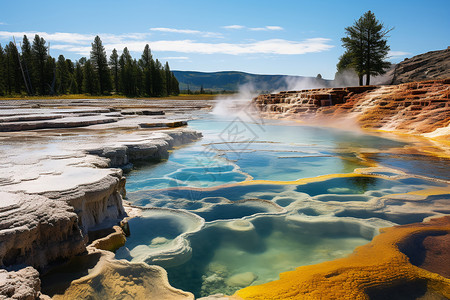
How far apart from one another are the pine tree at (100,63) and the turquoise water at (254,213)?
46.2 m

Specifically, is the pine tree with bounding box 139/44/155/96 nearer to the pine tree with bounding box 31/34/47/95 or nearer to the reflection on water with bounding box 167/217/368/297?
the pine tree with bounding box 31/34/47/95

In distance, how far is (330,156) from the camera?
896 centimetres

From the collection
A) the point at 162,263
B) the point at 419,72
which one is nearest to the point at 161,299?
the point at 162,263

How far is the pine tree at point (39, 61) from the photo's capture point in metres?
44.5

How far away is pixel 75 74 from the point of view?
182ft

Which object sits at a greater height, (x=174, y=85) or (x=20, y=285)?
(x=174, y=85)

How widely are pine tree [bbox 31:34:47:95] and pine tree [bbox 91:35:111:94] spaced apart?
6692 millimetres

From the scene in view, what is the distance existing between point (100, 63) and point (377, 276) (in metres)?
52.7

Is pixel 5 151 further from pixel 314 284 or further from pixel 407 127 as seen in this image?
pixel 407 127

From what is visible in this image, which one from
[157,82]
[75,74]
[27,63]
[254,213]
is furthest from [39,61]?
[254,213]

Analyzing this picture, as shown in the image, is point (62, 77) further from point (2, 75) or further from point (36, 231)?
point (36, 231)

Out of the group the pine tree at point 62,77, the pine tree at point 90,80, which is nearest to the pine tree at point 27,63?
the pine tree at point 62,77

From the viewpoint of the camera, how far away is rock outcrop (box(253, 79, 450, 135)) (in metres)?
13.8

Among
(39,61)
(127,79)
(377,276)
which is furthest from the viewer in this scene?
(127,79)
